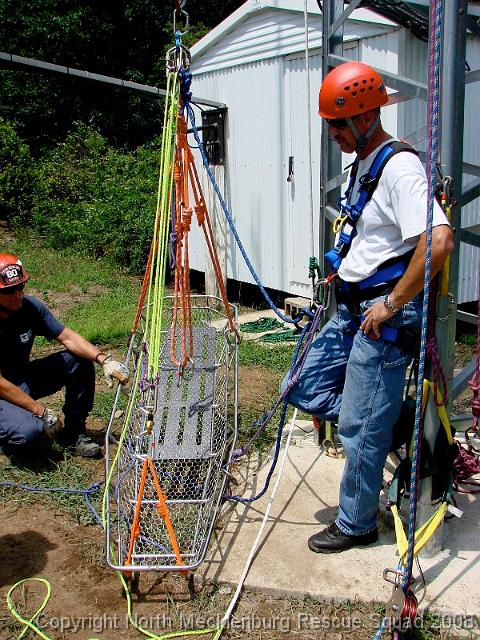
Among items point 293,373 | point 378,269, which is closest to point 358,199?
point 378,269

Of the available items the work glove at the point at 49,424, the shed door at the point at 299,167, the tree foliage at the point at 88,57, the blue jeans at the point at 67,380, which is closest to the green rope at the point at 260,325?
the shed door at the point at 299,167

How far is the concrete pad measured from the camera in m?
2.95

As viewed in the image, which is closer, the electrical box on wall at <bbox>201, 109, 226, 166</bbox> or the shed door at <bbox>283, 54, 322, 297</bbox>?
the shed door at <bbox>283, 54, 322, 297</bbox>

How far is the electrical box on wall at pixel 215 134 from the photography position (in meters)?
8.57

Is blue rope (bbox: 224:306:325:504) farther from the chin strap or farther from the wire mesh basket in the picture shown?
the chin strap

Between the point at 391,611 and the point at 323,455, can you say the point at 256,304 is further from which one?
the point at 391,611

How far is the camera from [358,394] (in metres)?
2.95

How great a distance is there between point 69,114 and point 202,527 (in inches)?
828

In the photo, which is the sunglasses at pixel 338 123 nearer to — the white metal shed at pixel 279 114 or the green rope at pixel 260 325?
the white metal shed at pixel 279 114

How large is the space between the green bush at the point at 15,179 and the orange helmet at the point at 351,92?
1270 centimetres

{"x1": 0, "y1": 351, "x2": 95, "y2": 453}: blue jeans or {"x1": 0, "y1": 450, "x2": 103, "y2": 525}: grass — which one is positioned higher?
{"x1": 0, "y1": 351, "x2": 95, "y2": 453}: blue jeans

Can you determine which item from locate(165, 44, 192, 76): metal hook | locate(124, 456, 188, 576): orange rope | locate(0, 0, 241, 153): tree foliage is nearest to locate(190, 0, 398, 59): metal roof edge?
locate(165, 44, 192, 76): metal hook

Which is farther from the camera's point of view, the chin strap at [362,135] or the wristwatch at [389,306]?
the chin strap at [362,135]

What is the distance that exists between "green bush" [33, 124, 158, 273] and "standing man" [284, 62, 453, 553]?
8542 mm
